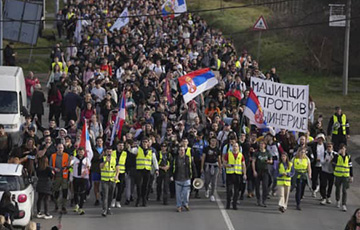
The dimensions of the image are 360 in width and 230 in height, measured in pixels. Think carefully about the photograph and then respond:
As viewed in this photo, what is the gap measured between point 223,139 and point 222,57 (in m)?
13.0

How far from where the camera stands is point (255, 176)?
22.5m

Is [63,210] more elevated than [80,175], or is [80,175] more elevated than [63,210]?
[80,175]

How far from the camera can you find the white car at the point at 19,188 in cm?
1881

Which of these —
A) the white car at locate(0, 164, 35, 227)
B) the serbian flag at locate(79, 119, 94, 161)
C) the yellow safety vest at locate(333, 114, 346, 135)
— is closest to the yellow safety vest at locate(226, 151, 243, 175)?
the serbian flag at locate(79, 119, 94, 161)

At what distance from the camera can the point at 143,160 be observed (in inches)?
875

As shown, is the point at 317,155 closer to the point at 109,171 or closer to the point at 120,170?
the point at 120,170

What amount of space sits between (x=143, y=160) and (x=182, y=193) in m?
1.20

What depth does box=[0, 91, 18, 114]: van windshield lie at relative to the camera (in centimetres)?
2598

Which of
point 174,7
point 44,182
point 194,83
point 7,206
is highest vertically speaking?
point 174,7

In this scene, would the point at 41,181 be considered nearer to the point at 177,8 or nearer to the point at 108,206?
the point at 108,206

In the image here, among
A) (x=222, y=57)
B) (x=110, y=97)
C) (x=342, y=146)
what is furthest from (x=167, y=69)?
(x=342, y=146)

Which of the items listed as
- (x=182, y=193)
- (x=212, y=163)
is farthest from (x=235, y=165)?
(x=182, y=193)

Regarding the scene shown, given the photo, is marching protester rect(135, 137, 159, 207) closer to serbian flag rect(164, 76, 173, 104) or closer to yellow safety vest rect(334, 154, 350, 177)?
yellow safety vest rect(334, 154, 350, 177)

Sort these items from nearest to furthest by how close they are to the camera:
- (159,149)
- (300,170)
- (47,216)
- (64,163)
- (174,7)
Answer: (47,216)
(64,163)
(300,170)
(159,149)
(174,7)
